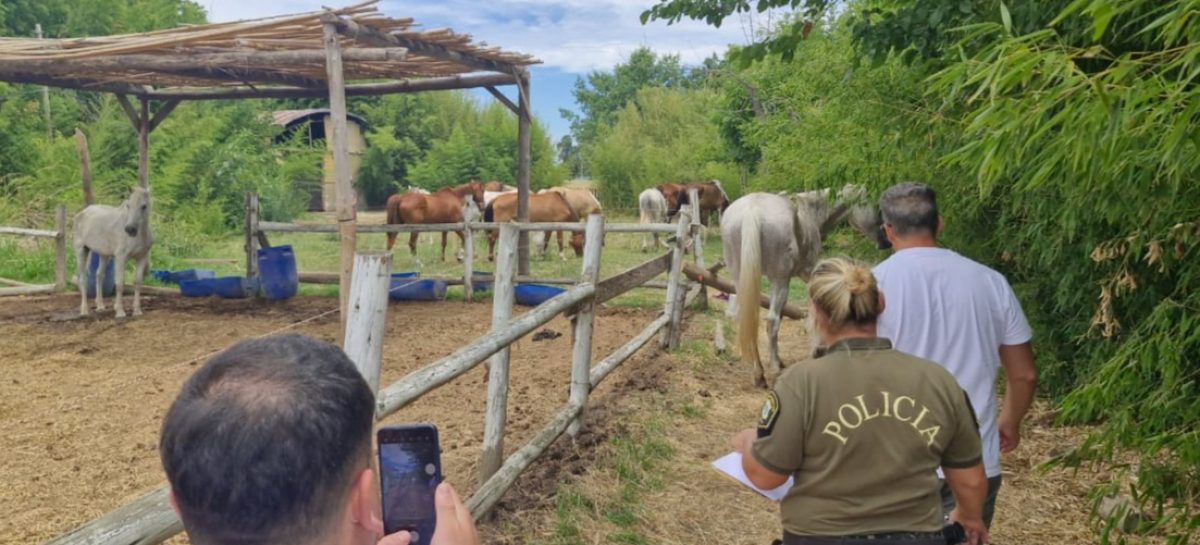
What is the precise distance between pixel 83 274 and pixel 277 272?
1990 millimetres

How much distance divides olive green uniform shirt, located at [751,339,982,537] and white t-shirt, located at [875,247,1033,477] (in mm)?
524

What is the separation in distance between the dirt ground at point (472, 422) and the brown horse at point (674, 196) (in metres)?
10.4

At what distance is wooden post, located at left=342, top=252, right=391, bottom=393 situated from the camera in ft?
7.45

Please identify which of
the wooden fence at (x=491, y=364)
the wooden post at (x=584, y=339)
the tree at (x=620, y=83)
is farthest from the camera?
the tree at (x=620, y=83)

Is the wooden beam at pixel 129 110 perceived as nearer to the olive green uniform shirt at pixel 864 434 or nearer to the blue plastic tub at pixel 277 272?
the blue plastic tub at pixel 277 272

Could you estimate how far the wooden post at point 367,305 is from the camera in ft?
7.45

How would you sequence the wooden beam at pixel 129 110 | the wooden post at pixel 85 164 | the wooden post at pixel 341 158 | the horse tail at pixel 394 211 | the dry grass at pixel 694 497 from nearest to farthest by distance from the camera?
1. the dry grass at pixel 694 497
2. the wooden post at pixel 341 158
3. the wooden post at pixel 85 164
4. the wooden beam at pixel 129 110
5. the horse tail at pixel 394 211

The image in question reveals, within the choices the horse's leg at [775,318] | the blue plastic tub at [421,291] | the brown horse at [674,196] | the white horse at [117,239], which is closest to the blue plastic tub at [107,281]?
the white horse at [117,239]

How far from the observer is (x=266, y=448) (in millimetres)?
855

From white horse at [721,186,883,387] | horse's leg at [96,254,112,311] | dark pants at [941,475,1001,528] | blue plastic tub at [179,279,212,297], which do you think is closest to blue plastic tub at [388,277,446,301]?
blue plastic tub at [179,279,212,297]

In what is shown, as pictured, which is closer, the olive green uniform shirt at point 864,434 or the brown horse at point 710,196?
the olive green uniform shirt at point 864,434

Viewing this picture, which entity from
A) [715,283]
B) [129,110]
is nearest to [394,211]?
[129,110]

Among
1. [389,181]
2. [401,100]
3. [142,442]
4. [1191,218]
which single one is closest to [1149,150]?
[1191,218]

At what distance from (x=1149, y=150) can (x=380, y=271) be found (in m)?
1.88
